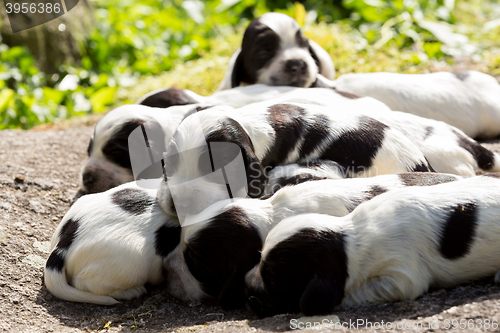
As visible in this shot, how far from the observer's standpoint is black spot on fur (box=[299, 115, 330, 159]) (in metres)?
3.83

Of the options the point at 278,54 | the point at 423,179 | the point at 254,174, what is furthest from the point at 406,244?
the point at 278,54

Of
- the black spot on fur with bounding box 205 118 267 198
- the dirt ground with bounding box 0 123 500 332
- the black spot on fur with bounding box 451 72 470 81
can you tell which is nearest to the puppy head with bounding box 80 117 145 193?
the dirt ground with bounding box 0 123 500 332

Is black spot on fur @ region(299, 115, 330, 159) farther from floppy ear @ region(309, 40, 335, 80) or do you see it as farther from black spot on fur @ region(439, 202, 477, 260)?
floppy ear @ region(309, 40, 335, 80)

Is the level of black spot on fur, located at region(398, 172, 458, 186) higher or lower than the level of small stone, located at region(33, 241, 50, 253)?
higher

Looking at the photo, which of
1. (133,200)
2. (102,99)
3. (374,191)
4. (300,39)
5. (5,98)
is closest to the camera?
(374,191)

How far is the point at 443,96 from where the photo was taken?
5.46 meters

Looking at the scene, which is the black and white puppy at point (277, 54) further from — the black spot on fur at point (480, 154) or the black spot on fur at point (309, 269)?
the black spot on fur at point (309, 269)

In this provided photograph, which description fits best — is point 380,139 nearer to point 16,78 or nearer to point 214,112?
point 214,112

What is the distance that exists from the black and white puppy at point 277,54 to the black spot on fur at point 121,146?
5.25ft

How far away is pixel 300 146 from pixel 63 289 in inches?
70.9

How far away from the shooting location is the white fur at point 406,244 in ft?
9.20

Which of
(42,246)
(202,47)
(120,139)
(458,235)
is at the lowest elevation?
(202,47)

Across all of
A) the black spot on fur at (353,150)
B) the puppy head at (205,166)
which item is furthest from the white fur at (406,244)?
the black spot on fur at (353,150)

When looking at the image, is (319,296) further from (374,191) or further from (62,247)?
(62,247)
